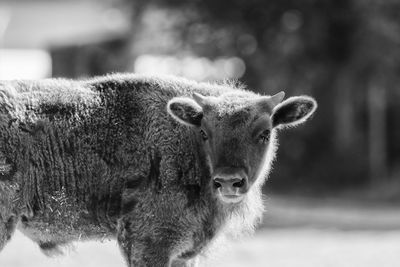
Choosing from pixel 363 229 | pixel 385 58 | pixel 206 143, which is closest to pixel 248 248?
pixel 363 229

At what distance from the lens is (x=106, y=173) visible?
8.84 metres

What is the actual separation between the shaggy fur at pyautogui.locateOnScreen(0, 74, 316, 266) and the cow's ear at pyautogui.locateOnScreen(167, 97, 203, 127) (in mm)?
168

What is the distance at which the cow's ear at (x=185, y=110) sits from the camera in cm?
886

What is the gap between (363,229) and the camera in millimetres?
21859

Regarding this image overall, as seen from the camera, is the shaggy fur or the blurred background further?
the blurred background

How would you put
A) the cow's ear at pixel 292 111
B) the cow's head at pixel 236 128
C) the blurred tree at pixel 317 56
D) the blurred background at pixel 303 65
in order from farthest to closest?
1. the blurred tree at pixel 317 56
2. the blurred background at pixel 303 65
3. the cow's ear at pixel 292 111
4. the cow's head at pixel 236 128

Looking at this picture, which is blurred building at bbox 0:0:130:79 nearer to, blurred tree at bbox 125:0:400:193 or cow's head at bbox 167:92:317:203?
blurred tree at bbox 125:0:400:193

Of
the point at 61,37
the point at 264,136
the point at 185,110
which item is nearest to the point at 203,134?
the point at 185,110

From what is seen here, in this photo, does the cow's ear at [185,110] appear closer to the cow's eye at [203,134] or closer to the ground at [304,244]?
the cow's eye at [203,134]

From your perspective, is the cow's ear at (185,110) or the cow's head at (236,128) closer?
the cow's head at (236,128)

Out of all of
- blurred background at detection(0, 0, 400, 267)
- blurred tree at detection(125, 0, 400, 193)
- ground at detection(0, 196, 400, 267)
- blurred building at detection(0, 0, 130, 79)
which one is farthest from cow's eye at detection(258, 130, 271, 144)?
blurred building at detection(0, 0, 130, 79)

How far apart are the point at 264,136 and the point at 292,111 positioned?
45cm

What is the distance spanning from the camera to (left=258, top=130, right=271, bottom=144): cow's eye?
8961mm

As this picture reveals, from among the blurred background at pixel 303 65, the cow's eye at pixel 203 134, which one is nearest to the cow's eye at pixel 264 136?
the cow's eye at pixel 203 134
